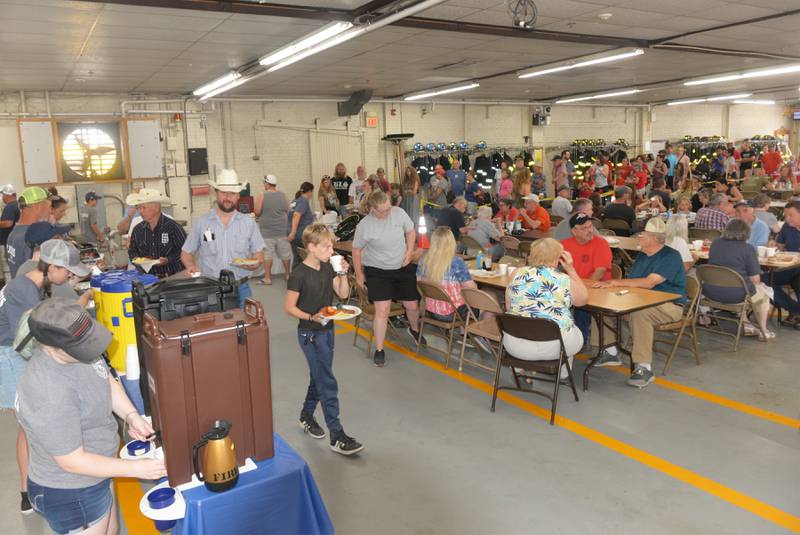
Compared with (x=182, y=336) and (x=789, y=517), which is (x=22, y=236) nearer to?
(x=182, y=336)

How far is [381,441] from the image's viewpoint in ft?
14.7

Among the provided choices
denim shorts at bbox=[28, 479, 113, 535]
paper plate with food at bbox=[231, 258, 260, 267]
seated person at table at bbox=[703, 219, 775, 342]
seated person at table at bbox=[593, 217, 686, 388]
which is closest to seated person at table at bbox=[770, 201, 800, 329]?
seated person at table at bbox=[703, 219, 775, 342]

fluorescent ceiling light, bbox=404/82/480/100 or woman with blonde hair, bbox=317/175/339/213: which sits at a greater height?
fluorescent ceiling light, bbox=404/82/480/100

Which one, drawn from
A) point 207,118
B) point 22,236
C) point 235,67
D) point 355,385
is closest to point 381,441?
point 355,385

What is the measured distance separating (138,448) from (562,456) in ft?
9.10

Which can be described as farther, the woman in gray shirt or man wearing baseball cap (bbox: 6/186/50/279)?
the woman in gray shirt

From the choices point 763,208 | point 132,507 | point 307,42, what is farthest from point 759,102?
point 132,507

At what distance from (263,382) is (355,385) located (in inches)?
130

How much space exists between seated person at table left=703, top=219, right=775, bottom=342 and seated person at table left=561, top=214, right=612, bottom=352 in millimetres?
1163

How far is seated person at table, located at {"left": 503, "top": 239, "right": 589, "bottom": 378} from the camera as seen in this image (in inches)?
182

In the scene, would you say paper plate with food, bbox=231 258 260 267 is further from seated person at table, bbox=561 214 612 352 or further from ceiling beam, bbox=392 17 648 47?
ceiling beam, bbox=392 17 648 47

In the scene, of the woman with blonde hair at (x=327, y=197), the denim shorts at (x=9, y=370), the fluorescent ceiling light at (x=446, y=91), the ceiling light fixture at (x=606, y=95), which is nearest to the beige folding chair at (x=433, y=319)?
the denim shorts at (x=9, y=370)

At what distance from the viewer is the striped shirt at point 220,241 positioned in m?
4.86

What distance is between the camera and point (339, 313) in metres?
3.81
